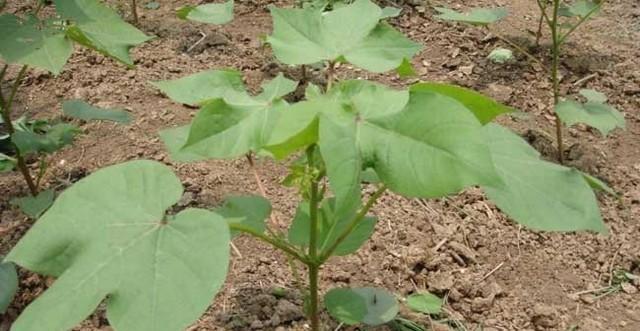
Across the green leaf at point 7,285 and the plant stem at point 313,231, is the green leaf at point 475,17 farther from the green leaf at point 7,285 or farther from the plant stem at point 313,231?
the green leaf at point 7,285

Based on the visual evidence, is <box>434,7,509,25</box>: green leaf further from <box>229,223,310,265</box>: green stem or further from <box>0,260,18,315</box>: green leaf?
<box>0,260,18,315</box>: green leaf

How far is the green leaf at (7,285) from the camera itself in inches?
66.7

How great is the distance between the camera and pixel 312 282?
142cm

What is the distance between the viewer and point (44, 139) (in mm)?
2008

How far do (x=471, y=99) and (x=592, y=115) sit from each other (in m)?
1.43

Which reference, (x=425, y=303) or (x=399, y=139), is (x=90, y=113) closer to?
(x=425, y=303)

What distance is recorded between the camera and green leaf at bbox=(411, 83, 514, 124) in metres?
1.11

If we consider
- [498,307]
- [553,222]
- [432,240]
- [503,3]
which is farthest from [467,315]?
[503,3]

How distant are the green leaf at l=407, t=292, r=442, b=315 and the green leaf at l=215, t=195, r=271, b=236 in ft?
1.87

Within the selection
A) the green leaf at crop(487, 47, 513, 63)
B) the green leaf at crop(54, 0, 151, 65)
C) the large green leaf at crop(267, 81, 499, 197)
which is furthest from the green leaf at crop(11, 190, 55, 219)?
the green leaf at crop(487, 47, 513, 63)

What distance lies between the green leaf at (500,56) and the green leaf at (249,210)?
176 cm

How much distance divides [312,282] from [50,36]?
86 cm

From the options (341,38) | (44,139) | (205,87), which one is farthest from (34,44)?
(341,38)

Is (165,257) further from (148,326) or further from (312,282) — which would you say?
(312,282)
